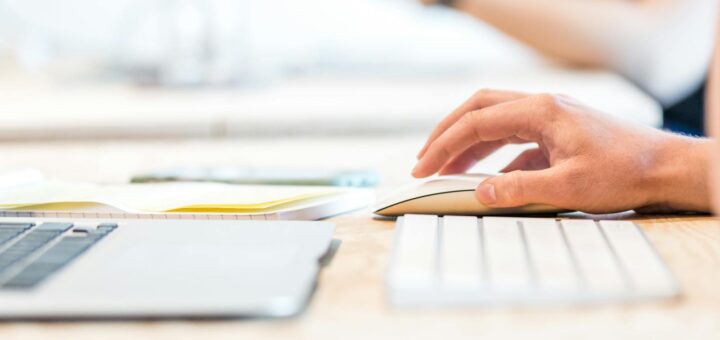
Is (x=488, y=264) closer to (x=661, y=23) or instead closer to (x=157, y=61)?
(x=661, y=23)

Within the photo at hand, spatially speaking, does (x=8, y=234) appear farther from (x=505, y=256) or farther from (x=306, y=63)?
(x=306, y=63)

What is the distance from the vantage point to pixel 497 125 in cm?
→ 80

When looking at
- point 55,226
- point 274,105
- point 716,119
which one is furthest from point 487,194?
point 274,105

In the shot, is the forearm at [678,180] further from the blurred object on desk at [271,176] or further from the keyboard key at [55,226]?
the keyboard key at [55,226]

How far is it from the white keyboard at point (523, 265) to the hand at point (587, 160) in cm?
6

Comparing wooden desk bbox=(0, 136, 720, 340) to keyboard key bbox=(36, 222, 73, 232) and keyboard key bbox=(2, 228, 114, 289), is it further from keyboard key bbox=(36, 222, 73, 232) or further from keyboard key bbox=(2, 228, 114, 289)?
keyboard key bbox=(36, 222, 73, 232)

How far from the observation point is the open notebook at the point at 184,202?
2.49ft

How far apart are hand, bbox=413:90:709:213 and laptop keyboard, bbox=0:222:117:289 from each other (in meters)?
0.32

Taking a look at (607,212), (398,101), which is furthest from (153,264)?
(398,101)

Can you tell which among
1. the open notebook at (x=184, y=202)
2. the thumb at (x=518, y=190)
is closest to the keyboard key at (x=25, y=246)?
the open notebook at (x=184, y=202)

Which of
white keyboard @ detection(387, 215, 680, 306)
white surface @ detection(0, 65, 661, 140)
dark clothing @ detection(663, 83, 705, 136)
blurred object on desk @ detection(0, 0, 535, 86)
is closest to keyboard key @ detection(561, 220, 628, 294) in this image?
white keyboard @ detection(387, 215, 680, 306)

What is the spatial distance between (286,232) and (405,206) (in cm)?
15

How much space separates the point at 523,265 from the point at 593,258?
54 millimetres

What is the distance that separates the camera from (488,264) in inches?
22.0
